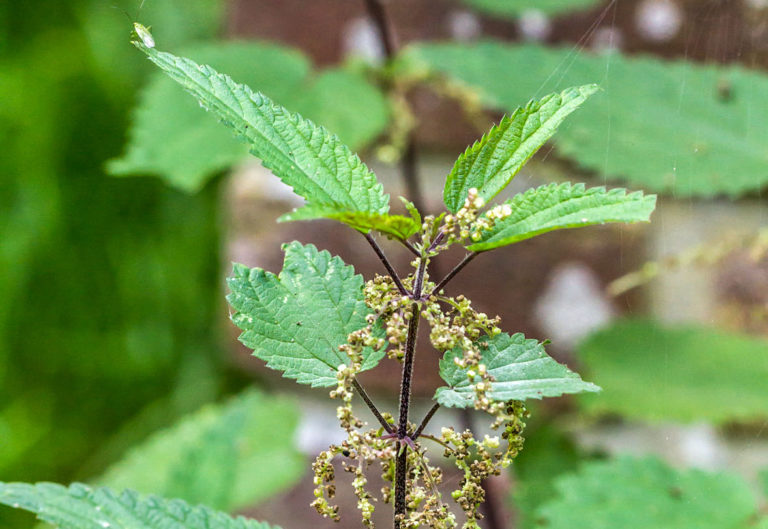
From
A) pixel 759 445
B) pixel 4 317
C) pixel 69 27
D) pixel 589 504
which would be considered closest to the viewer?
pixel 589 504

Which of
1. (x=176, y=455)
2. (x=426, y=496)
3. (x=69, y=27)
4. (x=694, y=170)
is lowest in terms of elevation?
(x=426, y=496)

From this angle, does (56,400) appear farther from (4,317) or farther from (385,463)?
(385,463)

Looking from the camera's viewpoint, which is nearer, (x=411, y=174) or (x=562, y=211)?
(x=562, y=211)

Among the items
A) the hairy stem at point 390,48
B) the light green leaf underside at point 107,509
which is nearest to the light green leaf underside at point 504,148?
the light green leaf underside at point 107,509

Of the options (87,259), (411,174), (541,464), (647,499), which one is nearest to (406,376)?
(647,499)

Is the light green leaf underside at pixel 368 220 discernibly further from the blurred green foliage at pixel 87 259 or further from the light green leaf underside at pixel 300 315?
the blurred green foliage at pixel 87 259

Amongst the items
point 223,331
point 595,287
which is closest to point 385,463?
point 595,287

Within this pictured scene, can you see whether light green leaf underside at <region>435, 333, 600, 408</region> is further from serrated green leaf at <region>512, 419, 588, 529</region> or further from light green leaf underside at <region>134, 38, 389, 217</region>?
serrated green leaf at <region>512, 419, 588, 529</region>

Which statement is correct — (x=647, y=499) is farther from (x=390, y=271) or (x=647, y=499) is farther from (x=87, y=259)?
(x=87, y=259)
